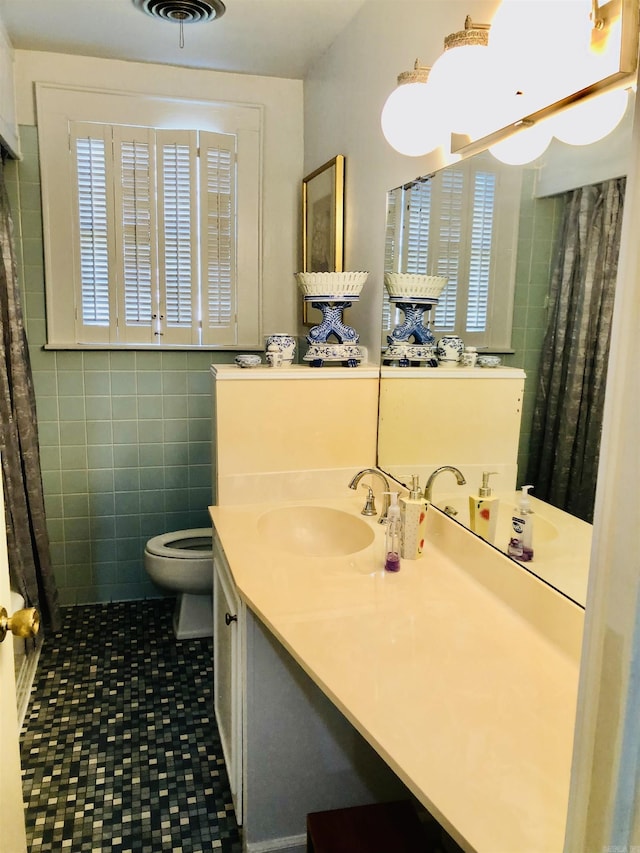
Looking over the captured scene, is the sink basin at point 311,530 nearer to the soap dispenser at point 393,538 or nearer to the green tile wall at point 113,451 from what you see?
the soap dispenser at point 393,538

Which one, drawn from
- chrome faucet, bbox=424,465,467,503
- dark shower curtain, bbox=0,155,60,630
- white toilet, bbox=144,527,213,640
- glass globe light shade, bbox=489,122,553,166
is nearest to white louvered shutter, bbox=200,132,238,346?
dark shower curtain, bbox=0,155,60,630

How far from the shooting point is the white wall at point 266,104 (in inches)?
108

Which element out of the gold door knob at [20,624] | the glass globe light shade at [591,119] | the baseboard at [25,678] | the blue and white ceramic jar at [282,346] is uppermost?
the glass globe light shade at [591,119]

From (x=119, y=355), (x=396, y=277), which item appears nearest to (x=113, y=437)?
(x=119, y=355)

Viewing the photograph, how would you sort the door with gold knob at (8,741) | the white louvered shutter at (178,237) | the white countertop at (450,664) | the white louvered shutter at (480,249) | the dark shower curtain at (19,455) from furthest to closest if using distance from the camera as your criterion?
1. the white louvered shutter at (178,237)
2. the dark shower curtain at (19,455)
3. the white louvered shutter at (480,249)
4. the door with gold knob at (8,741)
5. the white countertop at (450,664)

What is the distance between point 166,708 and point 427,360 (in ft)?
5.10

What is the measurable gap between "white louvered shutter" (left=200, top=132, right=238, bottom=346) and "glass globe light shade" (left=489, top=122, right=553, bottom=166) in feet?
5.63

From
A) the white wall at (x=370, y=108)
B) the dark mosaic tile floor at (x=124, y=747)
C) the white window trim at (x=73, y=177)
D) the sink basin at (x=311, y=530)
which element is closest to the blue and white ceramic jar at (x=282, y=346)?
the white wall at (x=370, y=108)

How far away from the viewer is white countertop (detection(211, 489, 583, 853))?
0.92m

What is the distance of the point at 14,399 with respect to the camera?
2619mm

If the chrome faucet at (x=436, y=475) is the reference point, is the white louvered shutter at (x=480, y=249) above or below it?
above

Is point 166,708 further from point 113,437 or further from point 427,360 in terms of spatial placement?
point 427,360

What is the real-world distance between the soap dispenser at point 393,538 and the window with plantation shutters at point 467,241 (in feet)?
1.63

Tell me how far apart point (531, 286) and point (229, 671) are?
1332mm
